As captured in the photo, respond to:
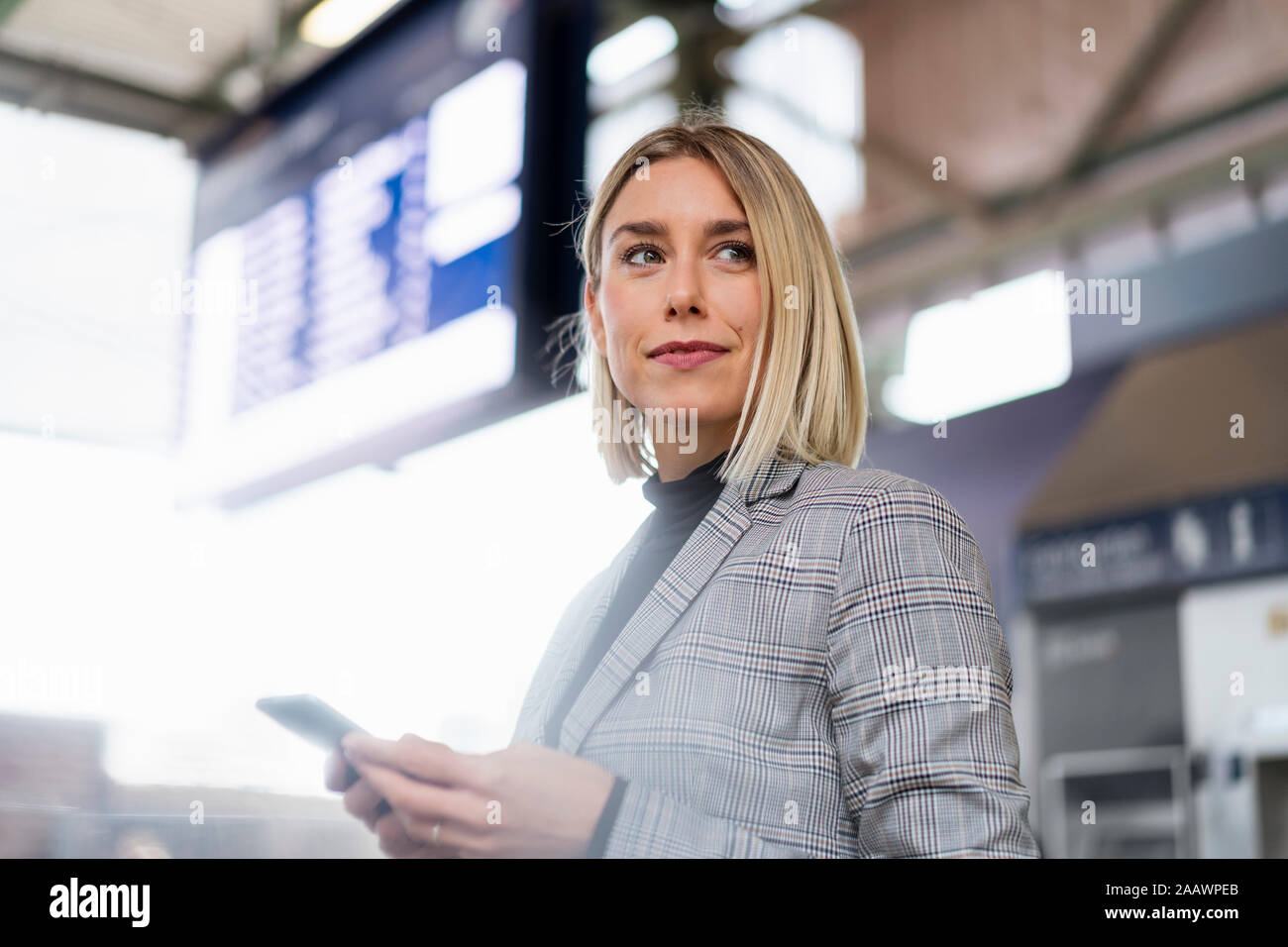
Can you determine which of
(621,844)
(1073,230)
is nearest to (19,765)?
(621,844)

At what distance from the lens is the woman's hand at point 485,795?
69cm

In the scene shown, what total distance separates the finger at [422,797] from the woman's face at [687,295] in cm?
32

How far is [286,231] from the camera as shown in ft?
6.08

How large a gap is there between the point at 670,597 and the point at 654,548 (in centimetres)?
10

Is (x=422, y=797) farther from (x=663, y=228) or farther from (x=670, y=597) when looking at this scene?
(x=663, y=228)

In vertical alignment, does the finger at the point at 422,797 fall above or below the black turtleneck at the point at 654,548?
below

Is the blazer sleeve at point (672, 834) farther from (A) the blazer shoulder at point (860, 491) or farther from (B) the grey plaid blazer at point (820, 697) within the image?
(A) the blazer shoulder at point (860, 491)

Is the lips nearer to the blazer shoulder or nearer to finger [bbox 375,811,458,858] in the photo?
the blazer shoulder

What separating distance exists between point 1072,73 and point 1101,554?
1728 millimetres

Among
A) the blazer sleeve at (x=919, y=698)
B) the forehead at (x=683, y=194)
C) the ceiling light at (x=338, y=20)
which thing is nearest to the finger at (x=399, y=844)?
the blazer sleeve at (x=919, y=698)

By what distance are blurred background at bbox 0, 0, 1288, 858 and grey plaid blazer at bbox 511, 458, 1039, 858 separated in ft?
0.39

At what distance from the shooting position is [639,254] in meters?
0.90
